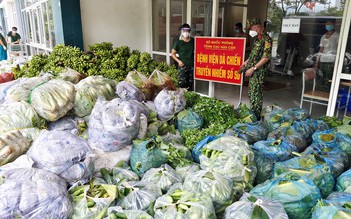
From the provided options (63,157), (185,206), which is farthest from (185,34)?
(185,206)

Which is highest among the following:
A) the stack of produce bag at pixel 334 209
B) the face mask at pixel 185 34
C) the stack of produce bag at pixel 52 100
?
the face mask at pixel 185 34

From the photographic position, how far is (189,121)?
9.88 ft

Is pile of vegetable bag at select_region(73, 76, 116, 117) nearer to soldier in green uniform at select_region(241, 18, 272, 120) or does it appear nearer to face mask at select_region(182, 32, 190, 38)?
soldier in green uniform at select_region(241, 18, 272, 120)

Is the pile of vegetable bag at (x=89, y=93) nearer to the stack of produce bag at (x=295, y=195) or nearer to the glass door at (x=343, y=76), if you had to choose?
the stack of produce bag at (x=295, y=195)

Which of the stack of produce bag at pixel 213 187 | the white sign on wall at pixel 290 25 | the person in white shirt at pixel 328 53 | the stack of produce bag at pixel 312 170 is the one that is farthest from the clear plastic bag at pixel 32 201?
the white sign on wall at pixel 290 25

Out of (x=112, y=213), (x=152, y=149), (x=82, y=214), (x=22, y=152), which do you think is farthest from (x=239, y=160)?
(x=22, y=152)

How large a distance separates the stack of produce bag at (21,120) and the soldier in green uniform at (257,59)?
3025 millimetres

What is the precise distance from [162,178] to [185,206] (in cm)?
44

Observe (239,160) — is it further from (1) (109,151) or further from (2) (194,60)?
(2) (194,60)

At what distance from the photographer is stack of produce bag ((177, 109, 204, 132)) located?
3008 millimetres

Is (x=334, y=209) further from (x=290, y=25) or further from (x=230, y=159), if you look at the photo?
(x=290, y=25)

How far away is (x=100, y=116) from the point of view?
7.77 feet

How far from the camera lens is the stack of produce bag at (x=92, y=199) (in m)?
1.63

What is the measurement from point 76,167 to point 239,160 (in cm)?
118
